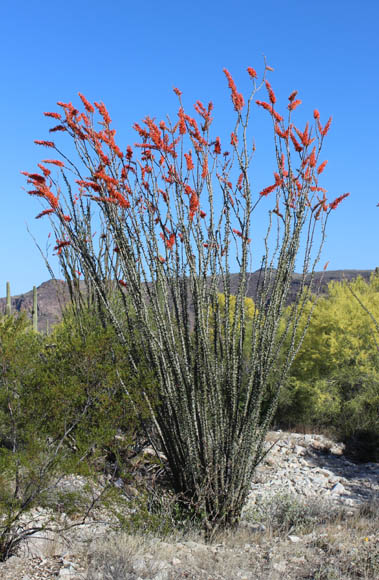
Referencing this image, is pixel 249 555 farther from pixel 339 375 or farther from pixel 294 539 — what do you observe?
pixel 339 375

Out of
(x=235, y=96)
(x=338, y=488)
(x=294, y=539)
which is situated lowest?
(x=338, y=488)

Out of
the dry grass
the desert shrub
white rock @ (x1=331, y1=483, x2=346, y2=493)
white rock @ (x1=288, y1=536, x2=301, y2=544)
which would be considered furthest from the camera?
the desert shrub

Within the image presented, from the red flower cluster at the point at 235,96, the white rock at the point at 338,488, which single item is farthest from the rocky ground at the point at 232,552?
the red flower cluster at the point at 235,96

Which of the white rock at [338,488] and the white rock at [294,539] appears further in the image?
the white rock at [338,488]

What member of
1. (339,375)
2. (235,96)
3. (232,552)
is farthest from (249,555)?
(339,375)

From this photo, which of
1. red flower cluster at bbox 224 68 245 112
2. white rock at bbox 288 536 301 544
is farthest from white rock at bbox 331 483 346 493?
red flower cluster at bbox 224 68 245 112

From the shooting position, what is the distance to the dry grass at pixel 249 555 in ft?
13.9

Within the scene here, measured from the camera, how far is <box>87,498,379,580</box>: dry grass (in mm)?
4223

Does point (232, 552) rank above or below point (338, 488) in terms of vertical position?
above

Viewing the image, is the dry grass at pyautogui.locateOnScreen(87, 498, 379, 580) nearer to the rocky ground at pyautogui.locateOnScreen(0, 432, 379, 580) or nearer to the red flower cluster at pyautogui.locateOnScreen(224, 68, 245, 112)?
the rocky ground at pyautogui.locateOnScreen(0, 432, 379, 580)

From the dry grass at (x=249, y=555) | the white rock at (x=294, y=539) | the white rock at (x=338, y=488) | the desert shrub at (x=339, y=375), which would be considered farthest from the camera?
the desert shrub at (x=339, y=375)

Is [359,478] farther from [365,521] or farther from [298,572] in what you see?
[298,572]

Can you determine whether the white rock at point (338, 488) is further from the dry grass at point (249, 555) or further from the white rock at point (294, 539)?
the white rock at point (294, 539)

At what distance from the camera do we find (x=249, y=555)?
15.6 feet
